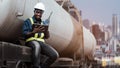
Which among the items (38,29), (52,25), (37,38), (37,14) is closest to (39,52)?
(37,38)

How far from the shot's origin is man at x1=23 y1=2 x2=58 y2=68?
23.3 ft

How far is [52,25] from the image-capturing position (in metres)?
8.70

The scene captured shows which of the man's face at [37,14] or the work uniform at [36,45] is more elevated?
the man's face at [37,14]

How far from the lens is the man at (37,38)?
23.3 feet

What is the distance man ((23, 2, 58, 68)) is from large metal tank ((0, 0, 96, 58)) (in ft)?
0.71

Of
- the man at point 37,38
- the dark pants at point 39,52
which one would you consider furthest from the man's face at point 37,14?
the dark pants at point 39,52

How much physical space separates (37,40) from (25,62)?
51 cm

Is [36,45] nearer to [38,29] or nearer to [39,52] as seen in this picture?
[39,52]

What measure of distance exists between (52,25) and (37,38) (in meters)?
1.42

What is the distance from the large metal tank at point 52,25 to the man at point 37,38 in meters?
0.22

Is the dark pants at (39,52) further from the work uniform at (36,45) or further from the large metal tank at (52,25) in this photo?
the large metal tank at (52,25)

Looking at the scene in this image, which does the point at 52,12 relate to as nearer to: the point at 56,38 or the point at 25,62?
the point at 56,38

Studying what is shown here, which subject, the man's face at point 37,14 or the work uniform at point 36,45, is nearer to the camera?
the work uniform at point 36,45

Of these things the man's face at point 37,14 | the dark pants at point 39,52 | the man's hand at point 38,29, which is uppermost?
the man's face at point 37,14
